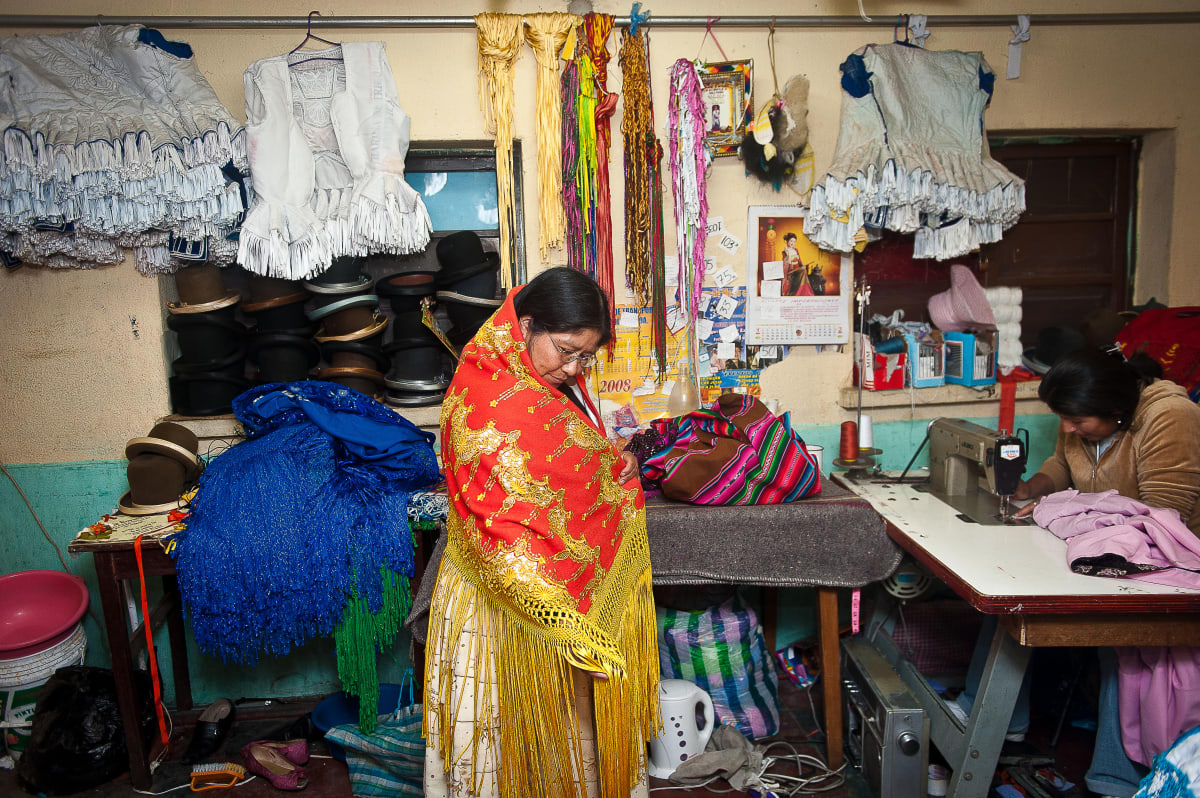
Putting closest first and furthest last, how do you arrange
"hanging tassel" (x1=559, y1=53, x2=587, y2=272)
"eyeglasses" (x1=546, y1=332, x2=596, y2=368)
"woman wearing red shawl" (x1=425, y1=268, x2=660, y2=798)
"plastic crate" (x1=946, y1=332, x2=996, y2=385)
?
"woman wearing red shawl" (x1=425, y1=268, x2=660, y2=798), "eyeglasses" (x1=546, y1=332, x2=596, y2=368), "hanging tassel" (x1=559, y1=53, x2=587, y2=272), "plastic crate" (x1=946, y1=332, x2=996, y2=385)

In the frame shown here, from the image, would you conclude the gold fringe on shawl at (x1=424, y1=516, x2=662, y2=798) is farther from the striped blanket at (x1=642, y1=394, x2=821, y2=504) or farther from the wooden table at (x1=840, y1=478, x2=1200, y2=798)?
the wooden table at (x1=840, y1=478, x2=1200, y2=798)

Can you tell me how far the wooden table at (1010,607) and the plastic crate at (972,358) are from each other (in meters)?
0.99

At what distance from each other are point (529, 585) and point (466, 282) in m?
1.82

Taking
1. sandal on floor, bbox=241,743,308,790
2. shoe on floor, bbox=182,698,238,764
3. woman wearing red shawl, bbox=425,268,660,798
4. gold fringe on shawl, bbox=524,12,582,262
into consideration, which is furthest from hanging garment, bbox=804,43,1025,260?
shoe on floor, bbox=182,698,238,764

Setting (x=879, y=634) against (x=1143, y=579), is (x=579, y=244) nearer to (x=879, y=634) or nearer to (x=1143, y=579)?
(x=879, y=634)

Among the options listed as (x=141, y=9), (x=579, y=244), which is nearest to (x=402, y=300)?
(x=579, y=244)

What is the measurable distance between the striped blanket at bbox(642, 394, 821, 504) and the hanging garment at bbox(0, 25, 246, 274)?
2.02 metres

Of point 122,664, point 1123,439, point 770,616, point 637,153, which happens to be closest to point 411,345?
point 637,153

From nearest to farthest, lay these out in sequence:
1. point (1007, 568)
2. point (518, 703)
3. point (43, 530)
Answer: point (518, 703), point (1007, 568), point (43, 530)

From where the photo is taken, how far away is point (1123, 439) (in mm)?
2562

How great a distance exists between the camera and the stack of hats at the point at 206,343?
3.10m

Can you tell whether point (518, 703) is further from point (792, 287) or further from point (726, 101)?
point (726, 101)

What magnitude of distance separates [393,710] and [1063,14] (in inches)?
168

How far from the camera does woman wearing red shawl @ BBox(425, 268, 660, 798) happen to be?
5.57ft
